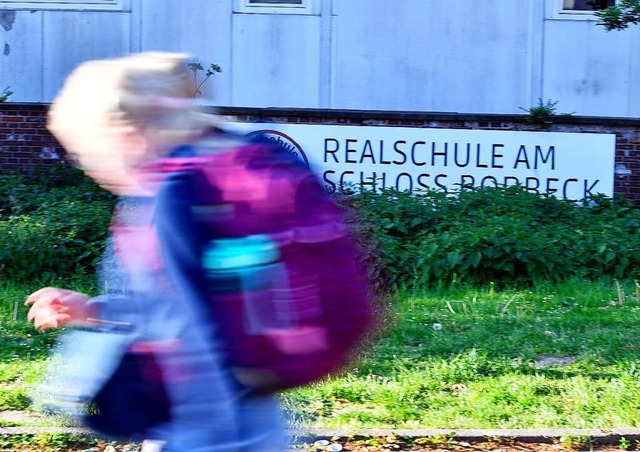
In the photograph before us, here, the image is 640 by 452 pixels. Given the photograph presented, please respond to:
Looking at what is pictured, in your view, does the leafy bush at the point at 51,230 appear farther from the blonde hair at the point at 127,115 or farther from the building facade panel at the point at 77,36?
the blonde hair at the point at 127,115

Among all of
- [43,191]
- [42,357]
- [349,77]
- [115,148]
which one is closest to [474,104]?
[349,77]

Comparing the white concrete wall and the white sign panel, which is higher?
the white concrete wall

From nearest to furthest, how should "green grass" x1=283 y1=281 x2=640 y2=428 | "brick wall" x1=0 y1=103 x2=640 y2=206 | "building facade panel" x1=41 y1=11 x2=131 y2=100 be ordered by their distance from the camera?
"green grass" x1=283 y1=281 x2=640 y2=428 < "brick wall" x1=0 y1=103 x2=640 y2=206 < "building facade panel" x1=41 y1=11 x2=131 y2=100

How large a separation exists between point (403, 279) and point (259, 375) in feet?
20.4

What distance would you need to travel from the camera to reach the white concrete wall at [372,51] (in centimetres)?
1188

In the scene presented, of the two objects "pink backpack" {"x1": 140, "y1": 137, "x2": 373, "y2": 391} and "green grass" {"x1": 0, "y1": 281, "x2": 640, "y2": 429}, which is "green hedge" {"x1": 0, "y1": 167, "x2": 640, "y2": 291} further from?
"pink backpack" {"x1": 140, "y1": 137, "x2": 373, "y2": 391}

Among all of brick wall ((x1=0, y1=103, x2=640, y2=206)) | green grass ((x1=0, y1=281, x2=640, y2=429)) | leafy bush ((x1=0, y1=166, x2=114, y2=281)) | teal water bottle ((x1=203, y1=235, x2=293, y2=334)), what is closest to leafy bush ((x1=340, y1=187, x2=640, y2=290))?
green grass ((x1=0, y1=281, x2=640, y2=429))

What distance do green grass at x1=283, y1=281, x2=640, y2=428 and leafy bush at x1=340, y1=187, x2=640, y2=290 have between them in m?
0.66

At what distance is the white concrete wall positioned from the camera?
11875mm

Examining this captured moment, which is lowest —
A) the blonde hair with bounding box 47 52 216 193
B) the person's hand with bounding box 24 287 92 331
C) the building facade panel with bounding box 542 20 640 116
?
the person's hand with bounding box 24 287 92 331

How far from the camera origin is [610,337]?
6.52m

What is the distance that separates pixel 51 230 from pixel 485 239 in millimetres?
3992

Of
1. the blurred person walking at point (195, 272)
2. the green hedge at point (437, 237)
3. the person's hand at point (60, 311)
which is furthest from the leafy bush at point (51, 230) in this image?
the blurred person walking at point (195, 272)

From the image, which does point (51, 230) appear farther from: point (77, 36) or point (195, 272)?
point (195, 272)
